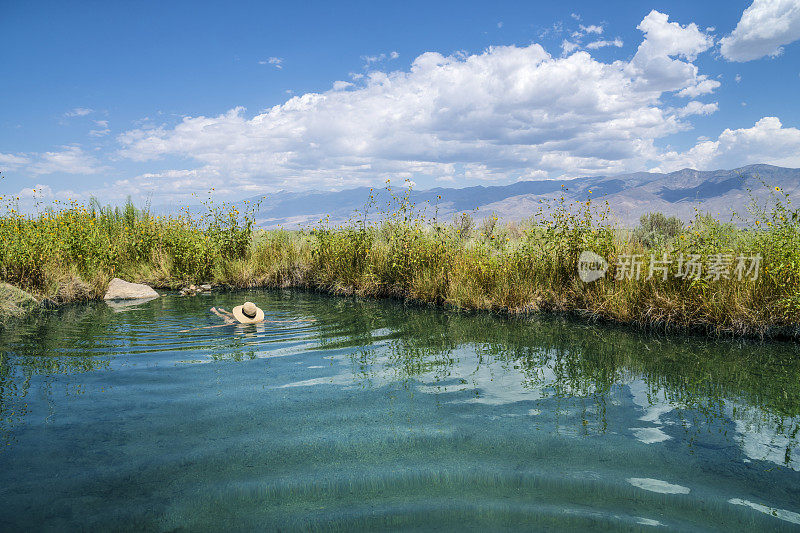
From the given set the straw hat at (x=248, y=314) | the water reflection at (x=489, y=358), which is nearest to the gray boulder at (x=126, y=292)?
the water reflection at (x=489, y=358)

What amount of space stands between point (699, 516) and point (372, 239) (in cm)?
1129

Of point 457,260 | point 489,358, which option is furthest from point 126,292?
point 489,358

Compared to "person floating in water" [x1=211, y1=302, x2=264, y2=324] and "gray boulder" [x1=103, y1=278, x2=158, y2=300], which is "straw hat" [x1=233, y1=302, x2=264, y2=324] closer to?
"person floating in water" [x1=211, y1=302, x2=264, y2=324]

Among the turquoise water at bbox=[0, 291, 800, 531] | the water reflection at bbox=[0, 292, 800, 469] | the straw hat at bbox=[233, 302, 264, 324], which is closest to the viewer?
the turquoise water at bbox=[0, 291, 800, 531]

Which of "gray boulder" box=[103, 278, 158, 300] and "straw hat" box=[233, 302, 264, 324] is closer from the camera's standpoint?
"straw hat" box=[233, 302, 264, 324]

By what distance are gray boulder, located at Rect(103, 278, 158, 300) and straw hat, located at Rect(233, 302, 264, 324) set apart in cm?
523

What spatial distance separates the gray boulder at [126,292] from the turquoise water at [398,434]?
4.98 metres

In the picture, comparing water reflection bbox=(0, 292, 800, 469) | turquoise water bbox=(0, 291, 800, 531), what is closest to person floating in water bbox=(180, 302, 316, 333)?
water reflection bbox=(0, 292, 800, 469)

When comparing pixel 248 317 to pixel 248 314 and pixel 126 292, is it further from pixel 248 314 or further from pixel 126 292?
pixel 126 292

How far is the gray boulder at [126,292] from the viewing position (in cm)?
1272

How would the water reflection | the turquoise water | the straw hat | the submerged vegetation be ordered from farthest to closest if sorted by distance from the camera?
1. the straw hat
2. the submerged vegetation
3. the water reflection
4. the turquoise water

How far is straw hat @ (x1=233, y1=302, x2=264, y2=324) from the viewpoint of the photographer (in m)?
9.02

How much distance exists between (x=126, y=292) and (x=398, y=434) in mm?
11431

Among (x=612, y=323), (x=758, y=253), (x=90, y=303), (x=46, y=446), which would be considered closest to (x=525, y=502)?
(x=46, y=446)
